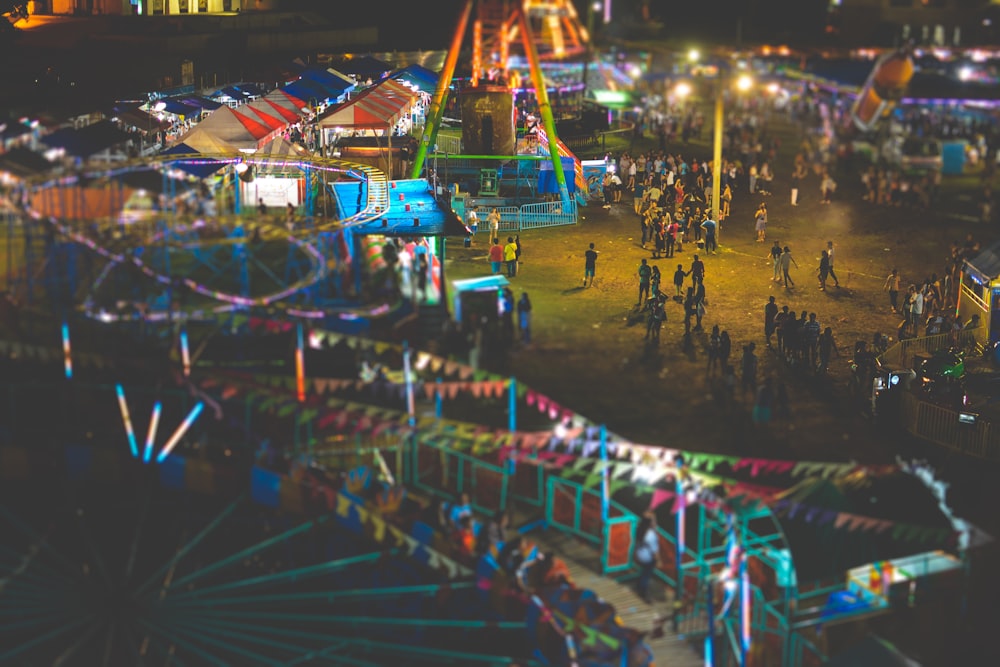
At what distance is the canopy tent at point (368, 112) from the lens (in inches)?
1401

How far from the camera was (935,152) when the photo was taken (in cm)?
5316

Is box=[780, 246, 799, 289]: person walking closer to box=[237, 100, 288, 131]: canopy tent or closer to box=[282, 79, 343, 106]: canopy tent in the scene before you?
box=[237, 100, 288, 131]: canopy tent

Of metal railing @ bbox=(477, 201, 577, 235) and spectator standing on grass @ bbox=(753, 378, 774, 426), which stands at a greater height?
metal railing @ bbox=(477, 201, 577, 235)

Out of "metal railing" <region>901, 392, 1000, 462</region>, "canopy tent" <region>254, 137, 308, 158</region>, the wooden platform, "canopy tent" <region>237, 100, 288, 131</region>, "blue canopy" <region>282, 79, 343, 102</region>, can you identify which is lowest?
the wooden platform

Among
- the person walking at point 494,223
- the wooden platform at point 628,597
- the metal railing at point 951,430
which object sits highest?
the person walking at point 494,223

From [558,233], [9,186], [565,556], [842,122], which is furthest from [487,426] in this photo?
[842,122]

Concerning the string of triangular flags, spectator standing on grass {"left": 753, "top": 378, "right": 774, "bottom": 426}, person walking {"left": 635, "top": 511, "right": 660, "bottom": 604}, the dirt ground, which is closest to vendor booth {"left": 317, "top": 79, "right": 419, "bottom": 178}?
the dirt ground

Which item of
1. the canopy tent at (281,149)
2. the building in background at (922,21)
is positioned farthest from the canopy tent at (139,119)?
the building in background at (922,21)

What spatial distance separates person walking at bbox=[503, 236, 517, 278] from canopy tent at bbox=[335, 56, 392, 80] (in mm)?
19421

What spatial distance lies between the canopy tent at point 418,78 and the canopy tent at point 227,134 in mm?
14515

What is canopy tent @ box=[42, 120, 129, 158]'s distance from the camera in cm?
2520

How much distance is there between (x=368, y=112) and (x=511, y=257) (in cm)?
768

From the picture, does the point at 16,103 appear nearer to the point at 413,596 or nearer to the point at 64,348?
the point at 64,348

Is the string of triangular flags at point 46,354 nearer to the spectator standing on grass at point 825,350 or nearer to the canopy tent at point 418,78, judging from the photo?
the spectator standing on grass at point 825,350
